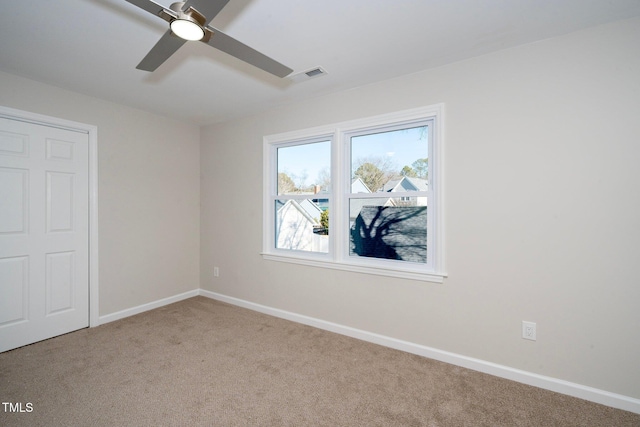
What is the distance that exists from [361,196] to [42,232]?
3163 mm

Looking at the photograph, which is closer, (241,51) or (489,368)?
(241,51)

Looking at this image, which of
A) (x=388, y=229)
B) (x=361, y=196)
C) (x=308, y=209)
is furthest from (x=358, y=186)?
(x=308, y=209)

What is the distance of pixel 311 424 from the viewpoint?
1.76m

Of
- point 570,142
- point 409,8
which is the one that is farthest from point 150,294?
point 570,142

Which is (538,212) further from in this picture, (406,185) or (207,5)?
(207,5)

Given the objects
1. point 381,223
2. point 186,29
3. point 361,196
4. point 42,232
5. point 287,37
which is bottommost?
point 42,232

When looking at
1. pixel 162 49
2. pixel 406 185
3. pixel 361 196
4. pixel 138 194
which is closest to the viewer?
pixel 162 49

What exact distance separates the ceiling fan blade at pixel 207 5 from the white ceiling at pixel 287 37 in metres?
0.49

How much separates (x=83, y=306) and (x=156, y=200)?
55.0 inches

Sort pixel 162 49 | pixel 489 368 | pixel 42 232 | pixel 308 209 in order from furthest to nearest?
pixel 308 209 → pixel 42 232 → pixel 489 368 → pixel 162 49

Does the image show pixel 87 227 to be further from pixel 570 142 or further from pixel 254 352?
pixel 570 142

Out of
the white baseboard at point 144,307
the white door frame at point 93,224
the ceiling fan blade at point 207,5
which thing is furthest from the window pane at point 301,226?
the ceiling fan blade at point 207,5

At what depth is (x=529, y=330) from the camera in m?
2.15

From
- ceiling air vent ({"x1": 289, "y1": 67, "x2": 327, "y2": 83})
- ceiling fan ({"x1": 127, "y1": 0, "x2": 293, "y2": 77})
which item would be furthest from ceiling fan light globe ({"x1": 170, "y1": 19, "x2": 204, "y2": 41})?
ceiling air vent ({"x1": 289, "y1": 67, "x2": 327, "y2": 83})
